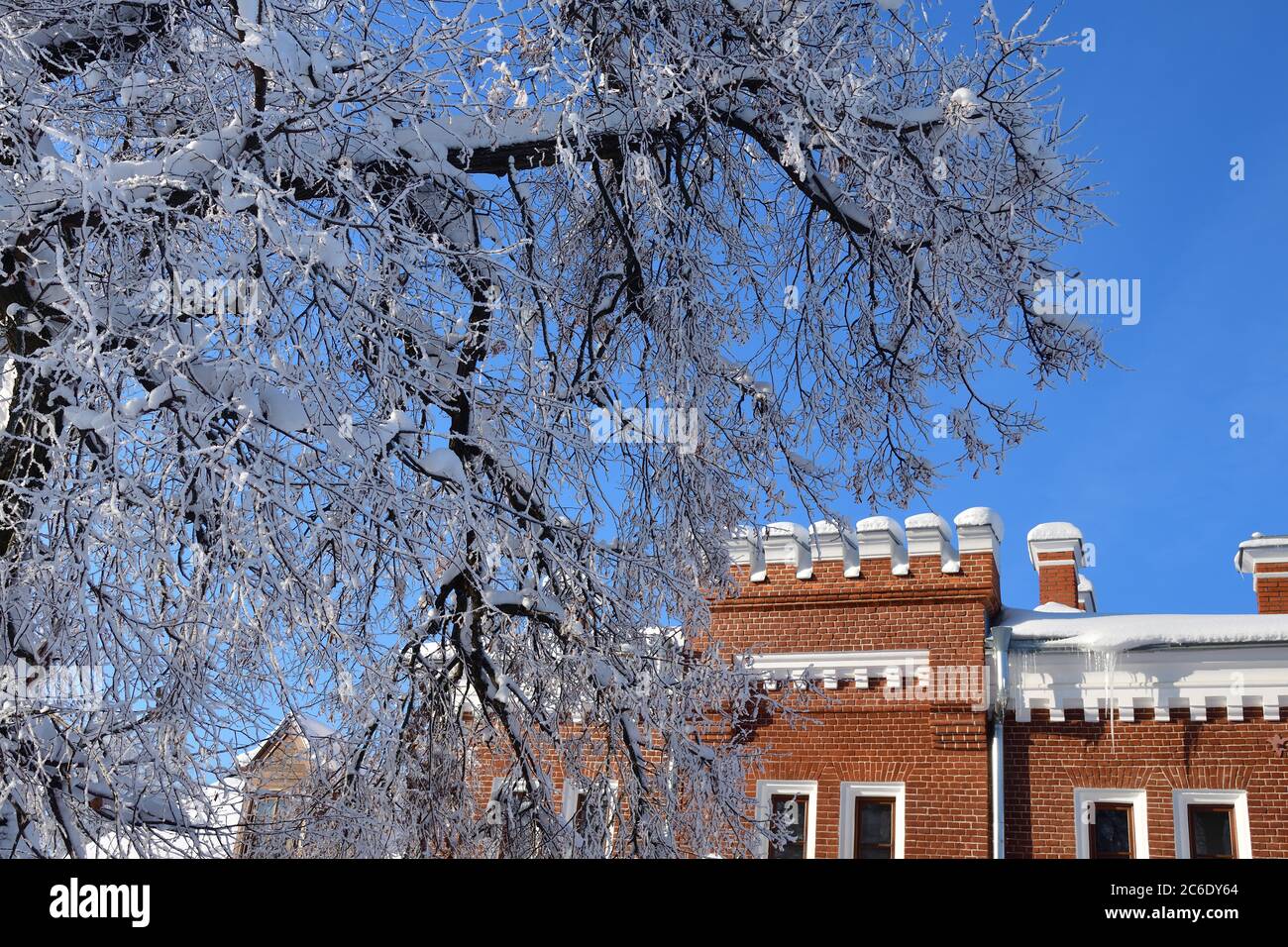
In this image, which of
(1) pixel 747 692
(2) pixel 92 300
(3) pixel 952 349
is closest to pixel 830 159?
(3) pixel 952 349

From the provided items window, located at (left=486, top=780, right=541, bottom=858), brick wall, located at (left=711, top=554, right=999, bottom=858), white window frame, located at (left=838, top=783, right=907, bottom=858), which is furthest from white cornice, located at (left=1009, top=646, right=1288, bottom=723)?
window, located at (left=486, top=780, right=541, bottom=858)

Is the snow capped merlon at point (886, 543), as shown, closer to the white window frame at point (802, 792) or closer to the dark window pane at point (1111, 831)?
the white window frame at point (802, 792)

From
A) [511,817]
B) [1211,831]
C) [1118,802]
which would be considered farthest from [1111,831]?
[511,817]

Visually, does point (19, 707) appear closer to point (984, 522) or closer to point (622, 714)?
point (622, 714)

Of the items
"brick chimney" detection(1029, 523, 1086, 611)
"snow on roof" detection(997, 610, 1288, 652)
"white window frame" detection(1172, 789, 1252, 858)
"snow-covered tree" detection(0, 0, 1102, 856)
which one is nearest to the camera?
"snow-covered tree" detection(0, 0, 1102, 856)

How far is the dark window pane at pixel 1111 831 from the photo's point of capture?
870 centimetres

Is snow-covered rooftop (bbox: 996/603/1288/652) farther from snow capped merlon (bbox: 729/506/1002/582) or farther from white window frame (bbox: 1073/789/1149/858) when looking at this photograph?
white window frame (bbox: 1073/789/1149/858)

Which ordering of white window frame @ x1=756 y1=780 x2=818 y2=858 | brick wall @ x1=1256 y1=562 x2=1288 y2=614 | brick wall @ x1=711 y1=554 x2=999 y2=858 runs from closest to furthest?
brick wall @ x1=711 y1=554 x2=999 y2=858 < white window frame @ x1=756 y1=780 x2=818 y2=858 < brick wall @ x1=1256 y1=562 x2=1288 y2=614

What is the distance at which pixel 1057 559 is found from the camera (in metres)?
11.4

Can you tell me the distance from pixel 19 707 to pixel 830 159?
3.04m

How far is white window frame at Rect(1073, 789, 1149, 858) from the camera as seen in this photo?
28.3ft

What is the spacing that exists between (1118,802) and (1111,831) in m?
0.23

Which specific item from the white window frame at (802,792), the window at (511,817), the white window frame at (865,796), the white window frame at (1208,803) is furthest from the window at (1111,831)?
the window at (511,817)

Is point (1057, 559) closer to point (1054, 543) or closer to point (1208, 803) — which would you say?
point (1054, 543)
